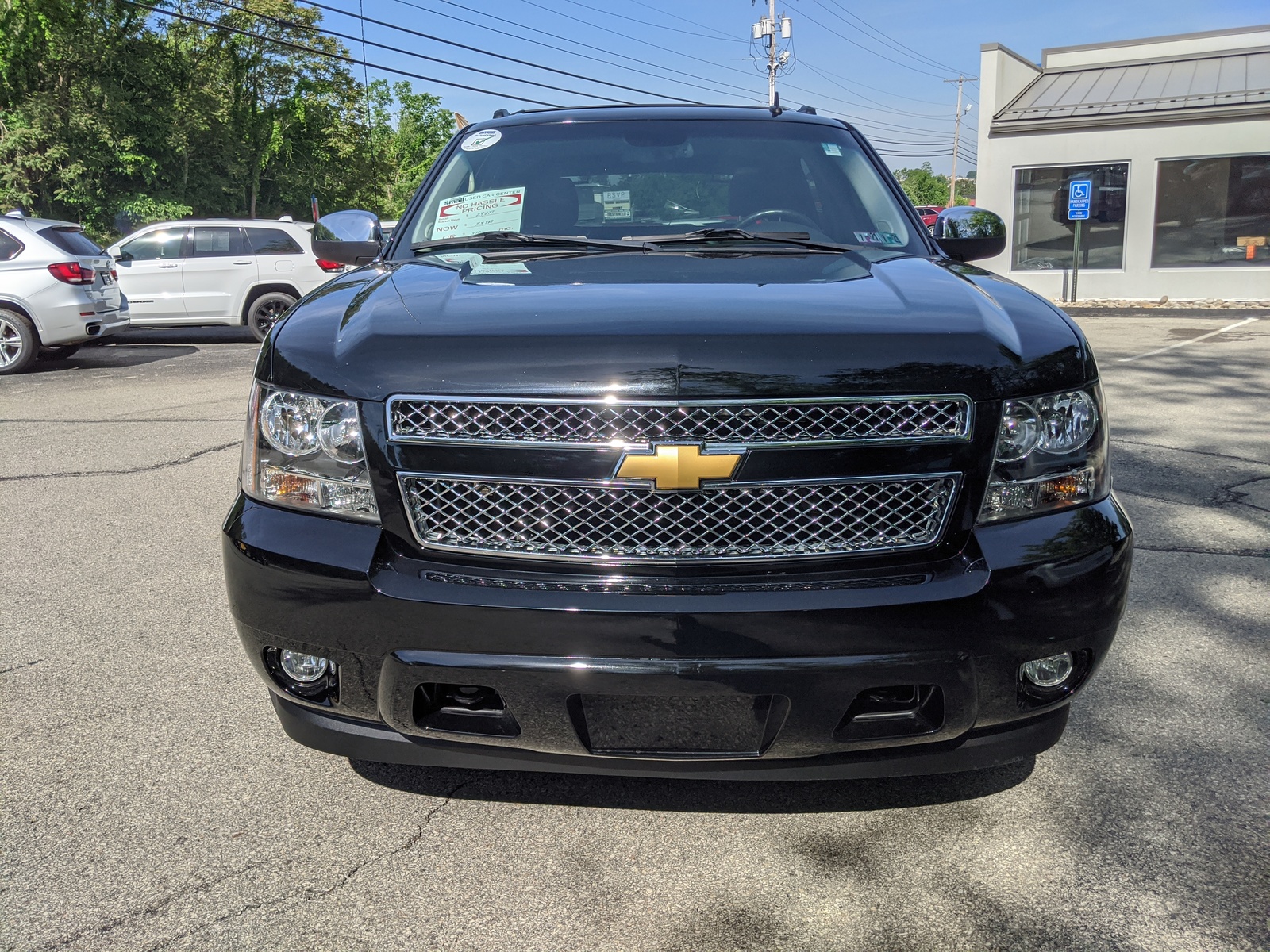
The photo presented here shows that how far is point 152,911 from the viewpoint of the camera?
7.48 feet

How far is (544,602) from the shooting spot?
2.14 meters

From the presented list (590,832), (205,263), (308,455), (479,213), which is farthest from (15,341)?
(590,832)

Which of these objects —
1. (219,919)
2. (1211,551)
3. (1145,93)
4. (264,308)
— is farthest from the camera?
(1145,93)

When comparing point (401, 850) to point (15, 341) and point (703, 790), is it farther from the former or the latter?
point (15, 341)

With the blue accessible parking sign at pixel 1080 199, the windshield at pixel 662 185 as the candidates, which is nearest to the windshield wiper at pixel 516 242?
the windshield at pixel 662 185

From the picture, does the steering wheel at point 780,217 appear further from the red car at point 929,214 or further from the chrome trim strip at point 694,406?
the chrome trim strip at point 694,406

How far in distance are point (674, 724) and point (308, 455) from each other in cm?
96

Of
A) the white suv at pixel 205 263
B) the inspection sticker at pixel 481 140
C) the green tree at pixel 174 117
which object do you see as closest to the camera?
the inspection sticker at pixel 481 140

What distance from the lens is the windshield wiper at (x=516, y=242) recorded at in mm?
3230

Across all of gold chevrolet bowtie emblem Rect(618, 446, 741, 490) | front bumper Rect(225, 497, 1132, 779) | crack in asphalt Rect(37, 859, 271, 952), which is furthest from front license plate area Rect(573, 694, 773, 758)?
crack in asphalt Rect(37, 859, 271, 952)

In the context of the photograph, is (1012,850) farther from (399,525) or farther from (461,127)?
(461,127)

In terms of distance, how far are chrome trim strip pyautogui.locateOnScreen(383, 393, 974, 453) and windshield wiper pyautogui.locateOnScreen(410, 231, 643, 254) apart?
1121 millimetres

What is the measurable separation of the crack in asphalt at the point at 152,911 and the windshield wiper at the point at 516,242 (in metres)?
1.85

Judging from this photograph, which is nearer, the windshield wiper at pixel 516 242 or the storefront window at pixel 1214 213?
the windshield wiper at pixel 516 242
